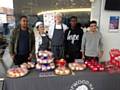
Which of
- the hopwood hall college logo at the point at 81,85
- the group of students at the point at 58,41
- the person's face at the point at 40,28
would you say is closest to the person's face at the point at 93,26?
the group of students at the point at 58,41

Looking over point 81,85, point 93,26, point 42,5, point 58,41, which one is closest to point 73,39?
point 58,41

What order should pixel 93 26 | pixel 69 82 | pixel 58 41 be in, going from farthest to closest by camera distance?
pixel 58 41 → pixel 93 26 → pixel 69 82

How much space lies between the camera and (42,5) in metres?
4.83

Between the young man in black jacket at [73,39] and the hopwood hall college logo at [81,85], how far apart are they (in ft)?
4.09

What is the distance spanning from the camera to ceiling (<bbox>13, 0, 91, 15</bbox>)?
4770 mm

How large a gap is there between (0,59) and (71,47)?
1405 mm

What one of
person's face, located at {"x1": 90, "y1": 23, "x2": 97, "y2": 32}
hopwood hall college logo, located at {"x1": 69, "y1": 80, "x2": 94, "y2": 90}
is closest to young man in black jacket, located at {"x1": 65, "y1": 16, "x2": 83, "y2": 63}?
person's face, located at {"x1": 90, "y1": 23, "x2": 97, "y2": 32}

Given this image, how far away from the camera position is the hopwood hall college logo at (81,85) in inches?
129

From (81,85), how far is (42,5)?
6.88 ft

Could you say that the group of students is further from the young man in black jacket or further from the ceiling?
the ceiling

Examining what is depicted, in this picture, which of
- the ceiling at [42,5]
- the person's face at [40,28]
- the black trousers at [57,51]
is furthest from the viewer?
the ceiling at [42,5]

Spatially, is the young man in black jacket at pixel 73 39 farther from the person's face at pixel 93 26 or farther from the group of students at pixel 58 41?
the person's face at pixel 93 26

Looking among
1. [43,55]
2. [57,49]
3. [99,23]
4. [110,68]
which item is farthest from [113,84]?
[99,23]

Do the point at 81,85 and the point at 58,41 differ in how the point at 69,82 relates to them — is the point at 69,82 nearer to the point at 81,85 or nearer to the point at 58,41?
the point at 81,85
